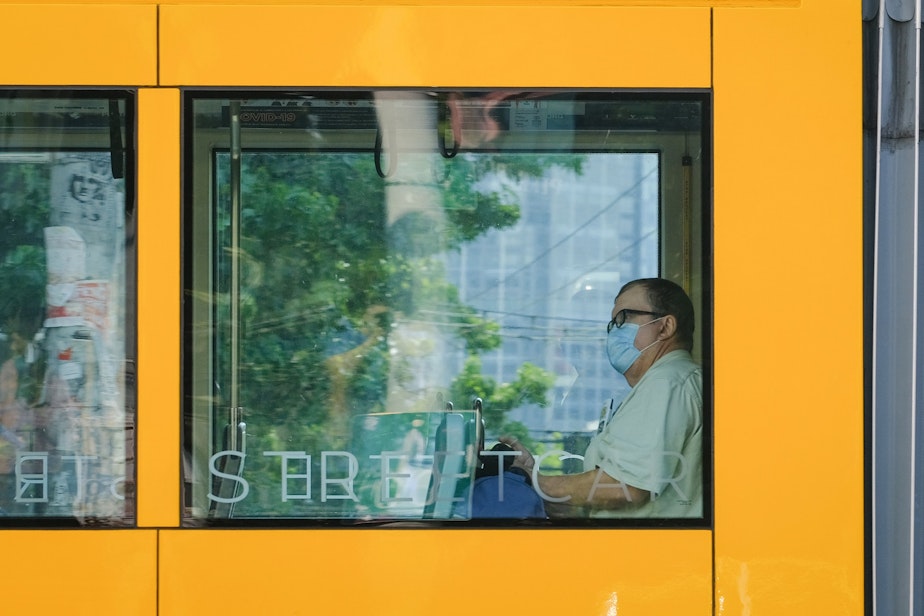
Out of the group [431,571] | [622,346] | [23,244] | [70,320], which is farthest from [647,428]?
[23,244]

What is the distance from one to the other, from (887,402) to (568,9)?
1.38 m

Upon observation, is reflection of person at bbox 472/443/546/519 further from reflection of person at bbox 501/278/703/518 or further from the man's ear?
the man's ear

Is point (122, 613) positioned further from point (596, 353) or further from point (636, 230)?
point (636, 230)

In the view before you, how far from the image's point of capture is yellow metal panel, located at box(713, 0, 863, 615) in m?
2.51

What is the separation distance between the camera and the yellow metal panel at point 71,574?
2512mm

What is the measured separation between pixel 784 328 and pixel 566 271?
0.59m

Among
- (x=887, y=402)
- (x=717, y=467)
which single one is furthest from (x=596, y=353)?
(x=887, y=402)

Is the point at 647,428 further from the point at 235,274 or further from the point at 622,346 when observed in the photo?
the point at 235,274

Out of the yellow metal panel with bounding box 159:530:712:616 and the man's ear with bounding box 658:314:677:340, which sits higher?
the man's ear with bounding box 658:314:677:340

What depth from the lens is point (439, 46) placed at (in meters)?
2.55

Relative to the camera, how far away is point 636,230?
100 inches

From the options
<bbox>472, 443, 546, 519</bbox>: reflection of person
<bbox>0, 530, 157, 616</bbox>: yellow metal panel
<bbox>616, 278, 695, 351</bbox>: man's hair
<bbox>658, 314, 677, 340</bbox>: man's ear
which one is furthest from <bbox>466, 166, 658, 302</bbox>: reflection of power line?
<bbox>0, 530, 157, 616</bbox>: yellow metal panel

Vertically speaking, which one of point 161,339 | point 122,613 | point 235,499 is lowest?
point 122,613

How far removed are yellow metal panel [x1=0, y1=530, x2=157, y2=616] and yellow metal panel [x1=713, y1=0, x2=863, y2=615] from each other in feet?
5.14
